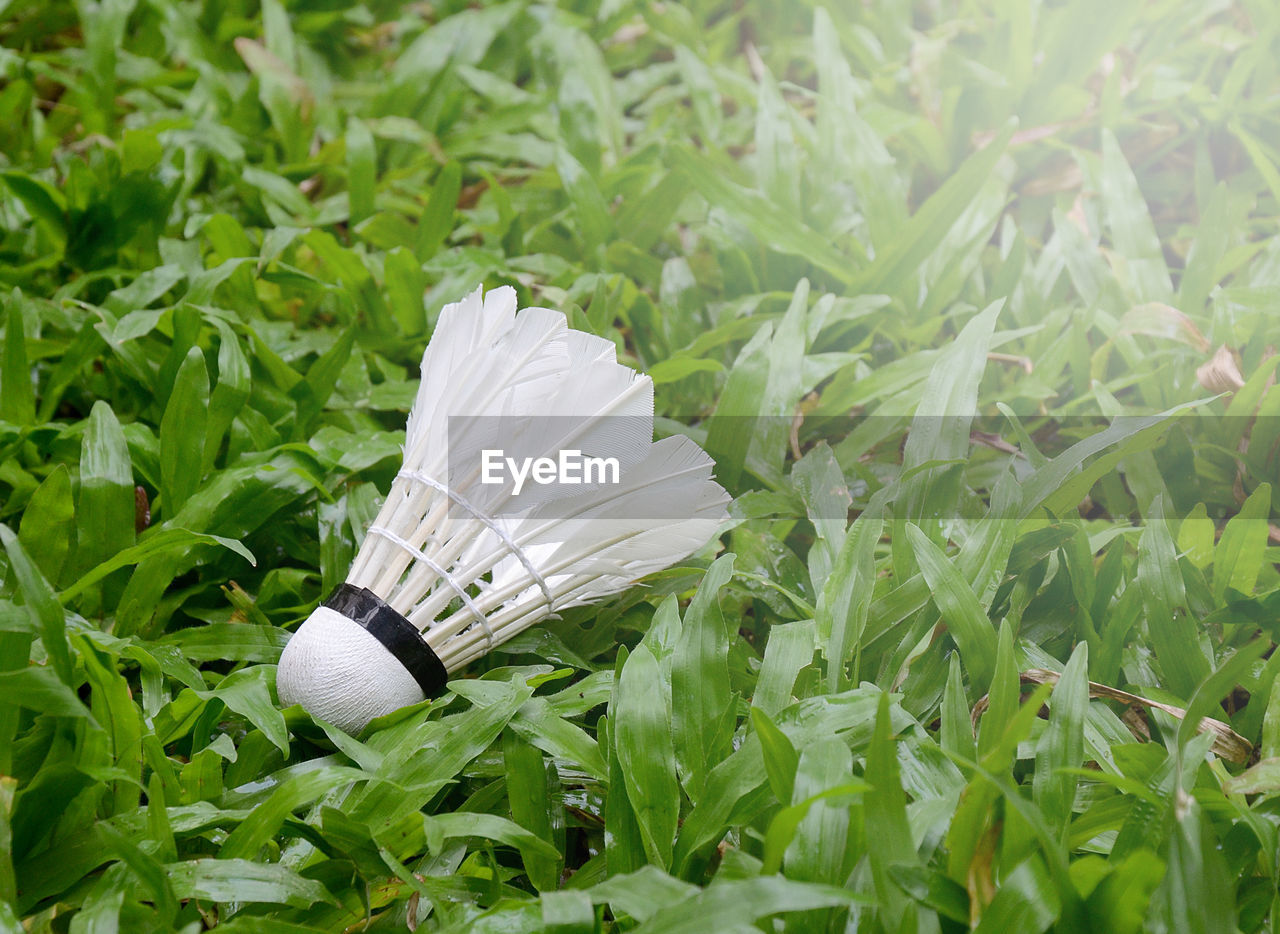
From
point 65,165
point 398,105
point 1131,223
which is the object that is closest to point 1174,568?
point 1131,223

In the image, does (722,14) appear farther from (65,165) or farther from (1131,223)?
(65,165)

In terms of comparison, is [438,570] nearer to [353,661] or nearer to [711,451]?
[353,661]

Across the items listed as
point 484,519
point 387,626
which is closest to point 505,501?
point 484,519

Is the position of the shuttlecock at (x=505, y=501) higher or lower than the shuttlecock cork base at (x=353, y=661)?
higher

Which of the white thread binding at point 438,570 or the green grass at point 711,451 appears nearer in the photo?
the green grass at point 711,451

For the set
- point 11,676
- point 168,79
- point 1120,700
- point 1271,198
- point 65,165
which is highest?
point 168,79
